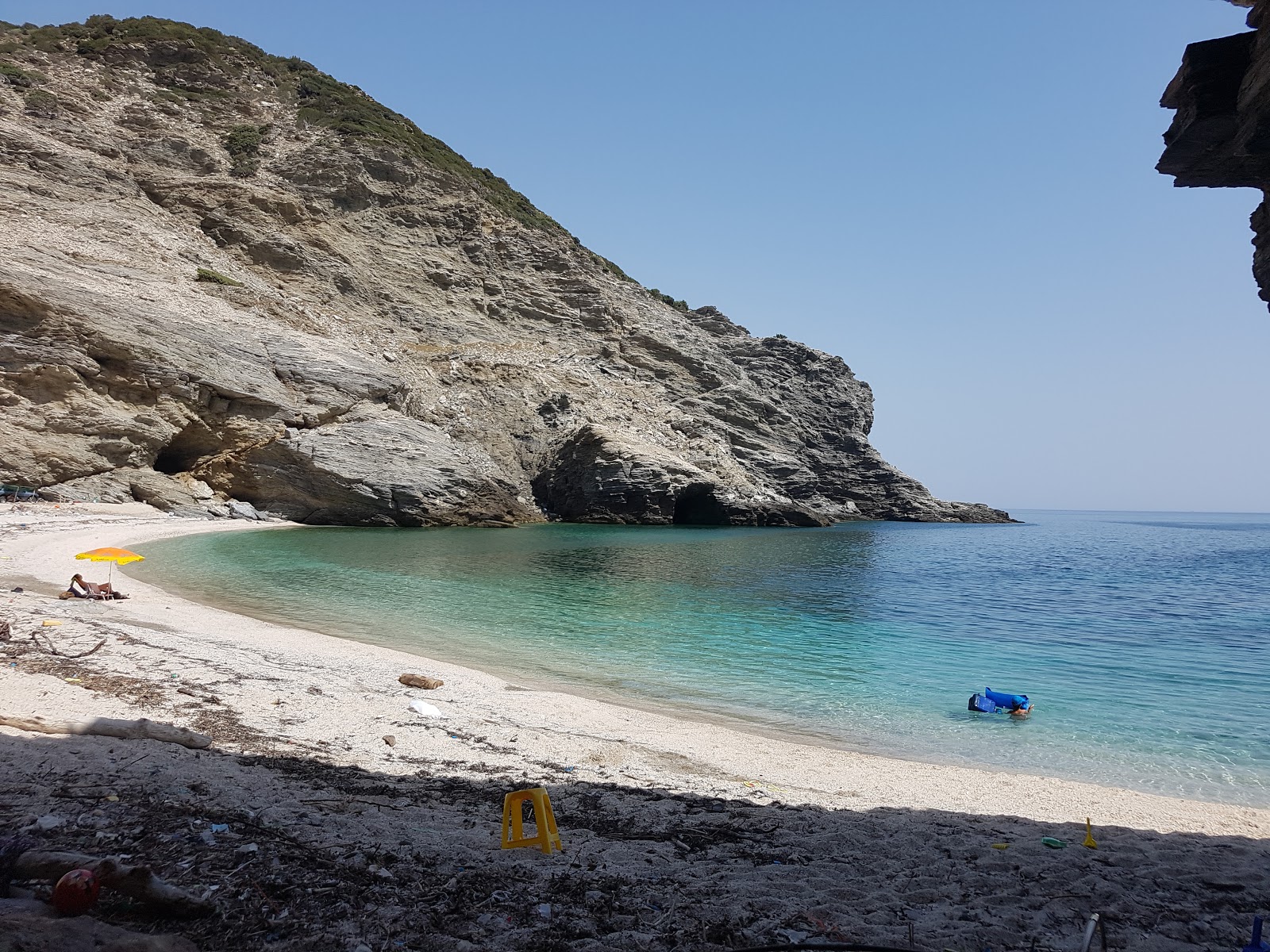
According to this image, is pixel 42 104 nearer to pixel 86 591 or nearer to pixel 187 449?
pixel 187 449

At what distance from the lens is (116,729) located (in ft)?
17.8

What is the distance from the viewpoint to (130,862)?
10.8 ft

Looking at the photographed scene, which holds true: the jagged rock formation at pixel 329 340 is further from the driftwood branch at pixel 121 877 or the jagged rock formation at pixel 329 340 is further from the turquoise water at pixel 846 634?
the driftwood branch at pixel 121 877

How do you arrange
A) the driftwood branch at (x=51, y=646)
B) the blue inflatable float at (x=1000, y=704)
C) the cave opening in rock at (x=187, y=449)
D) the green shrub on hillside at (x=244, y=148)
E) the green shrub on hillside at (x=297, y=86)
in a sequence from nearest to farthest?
the driftwood branch at (x=51, y=646), the blue inflatable float at (x=1000, y=704), the cave opening in rock at (x=187, y=449), the green shrub on hillside at (x=244, y=148), the green shrub on hillside at (x=297, y=86)

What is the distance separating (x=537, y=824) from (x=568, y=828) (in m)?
0.53

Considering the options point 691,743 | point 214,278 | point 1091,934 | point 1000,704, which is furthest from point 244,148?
point 1091,934

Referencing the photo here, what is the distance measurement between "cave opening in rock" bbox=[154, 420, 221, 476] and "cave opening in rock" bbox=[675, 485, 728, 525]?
29599 mm

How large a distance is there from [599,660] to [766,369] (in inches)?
2398

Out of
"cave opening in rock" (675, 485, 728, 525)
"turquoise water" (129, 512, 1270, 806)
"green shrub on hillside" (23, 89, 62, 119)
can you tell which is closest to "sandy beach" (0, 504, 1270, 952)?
"turquoise water" (129, 512, 1270, 806)

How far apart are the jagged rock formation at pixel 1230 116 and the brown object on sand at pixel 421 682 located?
9.57 metres

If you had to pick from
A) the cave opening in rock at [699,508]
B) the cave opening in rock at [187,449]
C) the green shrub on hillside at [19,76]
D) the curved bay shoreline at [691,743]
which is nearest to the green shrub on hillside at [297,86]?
the green shrub on hillside at [19,76]

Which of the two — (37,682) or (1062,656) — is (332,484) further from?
(1062,656)

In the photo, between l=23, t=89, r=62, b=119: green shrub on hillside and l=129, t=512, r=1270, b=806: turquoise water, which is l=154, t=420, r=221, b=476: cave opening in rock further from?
l=23, t=89, r=62, b=119: green shrub on hillside

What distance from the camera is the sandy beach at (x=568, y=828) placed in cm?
348
